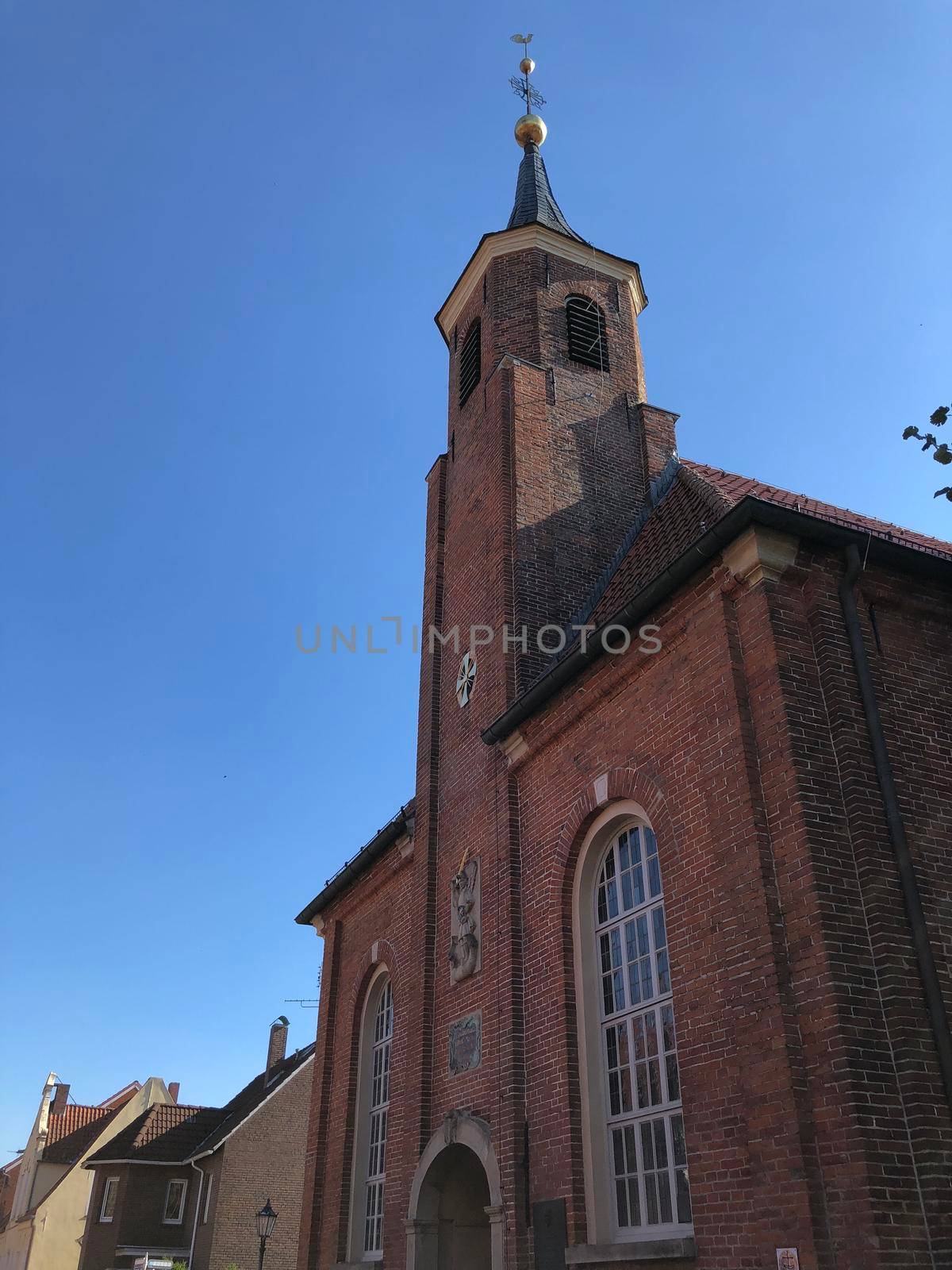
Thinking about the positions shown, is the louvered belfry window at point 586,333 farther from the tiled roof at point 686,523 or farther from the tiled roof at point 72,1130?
the tiled roof at point 72,1130

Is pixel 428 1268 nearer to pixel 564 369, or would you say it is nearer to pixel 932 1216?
pixel 932 1216

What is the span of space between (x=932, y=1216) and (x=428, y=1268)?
297 inches

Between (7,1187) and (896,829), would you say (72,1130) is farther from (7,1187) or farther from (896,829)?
(896,829)

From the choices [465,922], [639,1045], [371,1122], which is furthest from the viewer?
[371,1122]

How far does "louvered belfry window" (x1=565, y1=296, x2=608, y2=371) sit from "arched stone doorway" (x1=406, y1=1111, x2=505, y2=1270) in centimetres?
1165

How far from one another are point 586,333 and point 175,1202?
27197mm

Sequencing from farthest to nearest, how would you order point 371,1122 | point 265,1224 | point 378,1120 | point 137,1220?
1. point 137,1220
2. point 265,1224
3. point 371,1122
4. point 378,1120

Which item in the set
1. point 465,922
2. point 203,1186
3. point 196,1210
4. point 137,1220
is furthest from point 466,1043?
point 137,1220

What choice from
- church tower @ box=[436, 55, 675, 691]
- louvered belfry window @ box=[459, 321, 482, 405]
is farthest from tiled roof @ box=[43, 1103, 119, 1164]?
church tower @ box=[436, 55, 675, 691]

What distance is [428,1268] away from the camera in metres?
12.0

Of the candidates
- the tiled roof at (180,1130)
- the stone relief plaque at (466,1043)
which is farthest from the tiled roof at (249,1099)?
the stone relief plaque at (466,1043)

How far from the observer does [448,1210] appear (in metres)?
12.3

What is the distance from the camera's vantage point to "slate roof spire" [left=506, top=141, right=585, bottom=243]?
1991 centimetres

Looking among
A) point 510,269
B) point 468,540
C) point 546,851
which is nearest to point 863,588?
point 546,851
